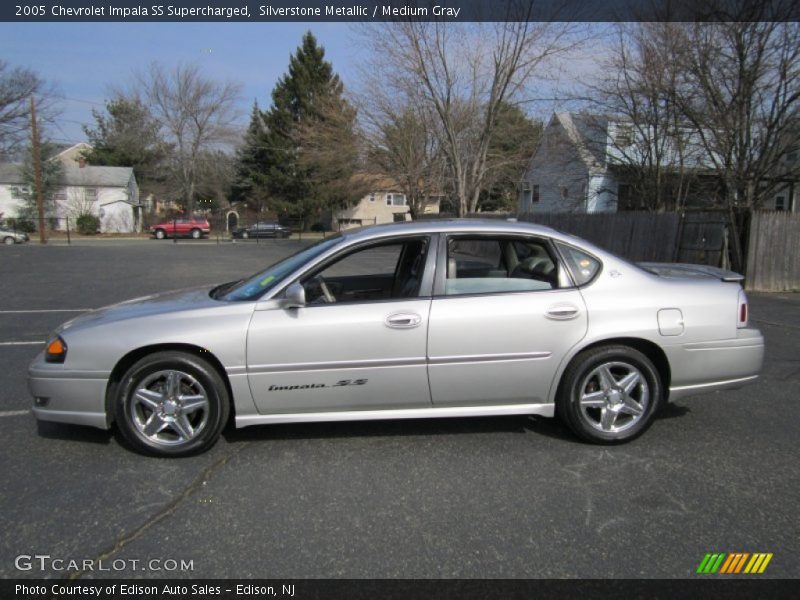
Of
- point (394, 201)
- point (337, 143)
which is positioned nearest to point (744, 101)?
point (337, 143)

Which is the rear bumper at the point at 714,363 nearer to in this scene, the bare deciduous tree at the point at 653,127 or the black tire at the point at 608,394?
the black tire at the point at 608,394

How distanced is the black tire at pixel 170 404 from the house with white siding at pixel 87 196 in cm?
4975

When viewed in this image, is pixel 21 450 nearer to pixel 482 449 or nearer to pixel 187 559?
pixel 187 559

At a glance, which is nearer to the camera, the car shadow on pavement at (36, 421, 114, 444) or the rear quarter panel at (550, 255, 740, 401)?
the rear quarter panel at (550, 255, 740, 401)

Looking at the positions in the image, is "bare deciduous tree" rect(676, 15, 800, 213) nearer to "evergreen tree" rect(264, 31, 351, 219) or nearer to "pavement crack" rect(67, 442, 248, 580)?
"pavement crack" rect(67, 442, 248, 580)

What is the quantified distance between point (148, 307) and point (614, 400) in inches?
130

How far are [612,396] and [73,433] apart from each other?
3857mm

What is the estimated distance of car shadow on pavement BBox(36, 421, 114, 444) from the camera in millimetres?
3957

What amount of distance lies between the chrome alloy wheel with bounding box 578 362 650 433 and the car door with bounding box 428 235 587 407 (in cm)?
30

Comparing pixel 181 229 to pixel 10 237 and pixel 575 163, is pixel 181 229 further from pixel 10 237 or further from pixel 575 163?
A: pixel 575 163

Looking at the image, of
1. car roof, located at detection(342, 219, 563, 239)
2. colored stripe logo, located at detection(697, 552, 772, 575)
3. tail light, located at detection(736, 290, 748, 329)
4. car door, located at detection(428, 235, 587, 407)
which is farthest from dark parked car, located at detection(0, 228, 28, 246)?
colored stripe logo, located at detection(697, 552, 772, 575)

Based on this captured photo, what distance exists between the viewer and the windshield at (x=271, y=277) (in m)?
Result: 3.86

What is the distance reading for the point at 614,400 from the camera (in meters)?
3.85
